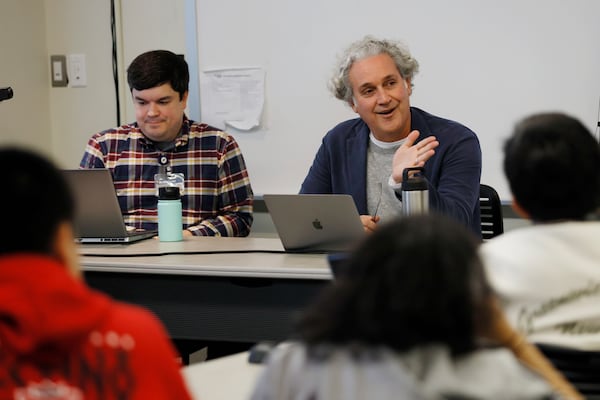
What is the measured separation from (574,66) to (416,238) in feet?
8.07

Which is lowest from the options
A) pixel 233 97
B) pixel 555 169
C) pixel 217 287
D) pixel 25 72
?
pixel 217 287

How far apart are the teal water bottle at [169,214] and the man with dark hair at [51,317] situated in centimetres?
161

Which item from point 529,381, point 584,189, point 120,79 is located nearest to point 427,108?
point 120,79

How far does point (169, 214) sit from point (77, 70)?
1.46m

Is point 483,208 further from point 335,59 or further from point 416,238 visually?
point 416,238

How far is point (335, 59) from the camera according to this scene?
11.3 ft

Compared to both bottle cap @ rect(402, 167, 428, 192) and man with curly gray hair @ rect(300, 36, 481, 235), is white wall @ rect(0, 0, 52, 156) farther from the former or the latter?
bottle cap @ rect(402, 167, 428, 192)

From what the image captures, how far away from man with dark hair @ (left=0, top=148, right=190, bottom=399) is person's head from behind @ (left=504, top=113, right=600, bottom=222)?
26.3 inches

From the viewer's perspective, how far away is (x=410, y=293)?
0.95 m

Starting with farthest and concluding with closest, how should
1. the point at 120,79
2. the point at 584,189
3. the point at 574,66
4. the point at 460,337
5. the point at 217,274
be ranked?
the point at 120,79 < the point at 574,66 < the point at 217,274 < the point at 584,189 < the point at 460,337

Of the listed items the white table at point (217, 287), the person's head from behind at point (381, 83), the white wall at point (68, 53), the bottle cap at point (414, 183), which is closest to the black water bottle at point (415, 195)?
the bottle cap at point (414, 183)

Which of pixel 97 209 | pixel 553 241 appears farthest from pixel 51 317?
pixel 97 209

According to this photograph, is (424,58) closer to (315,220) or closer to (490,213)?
(490,213)

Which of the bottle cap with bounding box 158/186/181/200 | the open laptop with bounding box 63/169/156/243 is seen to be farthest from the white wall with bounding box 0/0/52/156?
the bottle cap with bounding box 158/186/181/200
